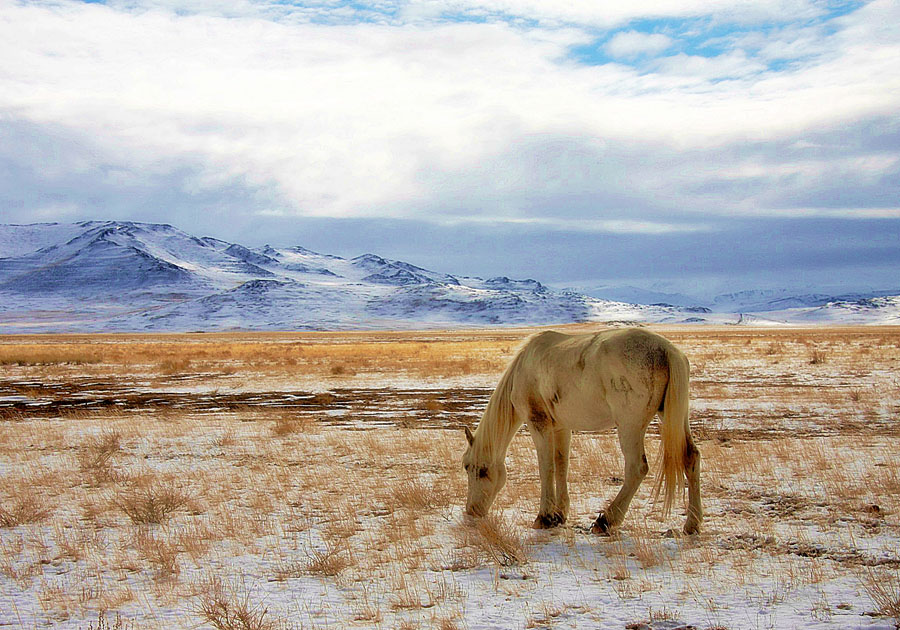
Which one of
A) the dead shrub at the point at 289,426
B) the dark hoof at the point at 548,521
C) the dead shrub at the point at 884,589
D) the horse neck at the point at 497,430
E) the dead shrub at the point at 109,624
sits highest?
the horse neck at the point at 497,430

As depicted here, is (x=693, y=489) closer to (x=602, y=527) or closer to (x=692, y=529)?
(x=692, y=529)

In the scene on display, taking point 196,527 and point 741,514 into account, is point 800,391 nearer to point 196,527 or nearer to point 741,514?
point 741,514

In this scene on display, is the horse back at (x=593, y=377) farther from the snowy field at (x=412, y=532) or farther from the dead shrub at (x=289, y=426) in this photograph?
the dead shrub at (x=289, y=426)

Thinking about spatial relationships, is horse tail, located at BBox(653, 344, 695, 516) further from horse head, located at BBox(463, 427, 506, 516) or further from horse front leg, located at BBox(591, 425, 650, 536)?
horse head, located at BBox(463, 427, 506, 516)

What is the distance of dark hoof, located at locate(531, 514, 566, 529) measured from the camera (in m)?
7.08

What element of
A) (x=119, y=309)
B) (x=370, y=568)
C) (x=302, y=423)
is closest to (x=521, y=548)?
(x=370, y=568)

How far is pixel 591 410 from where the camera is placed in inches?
271

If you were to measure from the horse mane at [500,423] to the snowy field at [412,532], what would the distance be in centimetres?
70

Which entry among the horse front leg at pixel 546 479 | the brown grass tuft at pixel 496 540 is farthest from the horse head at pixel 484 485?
the horse front leg at pixel 546 479

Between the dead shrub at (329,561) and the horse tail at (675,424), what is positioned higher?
the horse tail at (675,424)

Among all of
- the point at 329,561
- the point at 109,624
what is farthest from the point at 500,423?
the point at 109,624

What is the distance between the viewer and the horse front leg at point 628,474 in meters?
6.59

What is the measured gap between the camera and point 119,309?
198 metres

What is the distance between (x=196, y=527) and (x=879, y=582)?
5.95 m
